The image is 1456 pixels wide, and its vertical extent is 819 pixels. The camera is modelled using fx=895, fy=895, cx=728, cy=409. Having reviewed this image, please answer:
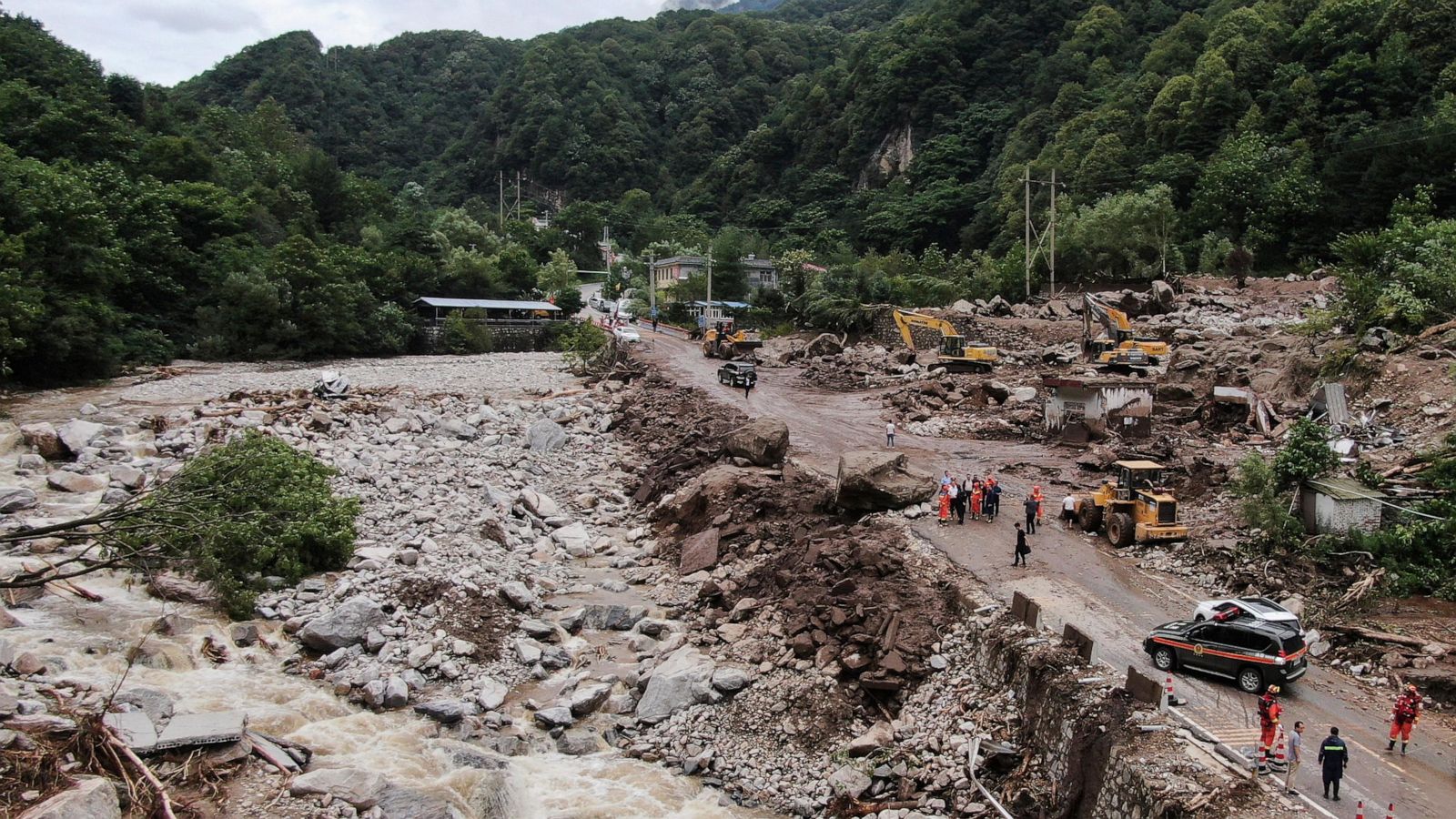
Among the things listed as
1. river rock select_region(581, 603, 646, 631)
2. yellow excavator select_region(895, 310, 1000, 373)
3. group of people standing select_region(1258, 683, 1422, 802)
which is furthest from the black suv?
yellow excavator select_region(895, 310, 1000, 373)

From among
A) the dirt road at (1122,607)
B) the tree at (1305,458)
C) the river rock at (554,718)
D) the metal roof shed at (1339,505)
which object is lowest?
the river rock at (554,718)

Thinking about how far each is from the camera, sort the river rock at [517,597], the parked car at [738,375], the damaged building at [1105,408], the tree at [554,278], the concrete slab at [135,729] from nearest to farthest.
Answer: the concrete slab at [135,729]
the river rock at [517,597]
the damaged building at [1105,408]
the parked car at [738,375]
the tree at [554,278]

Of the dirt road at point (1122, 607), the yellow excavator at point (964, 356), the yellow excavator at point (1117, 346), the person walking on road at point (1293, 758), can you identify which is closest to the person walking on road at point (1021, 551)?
the dirt road at point (1122, 607)

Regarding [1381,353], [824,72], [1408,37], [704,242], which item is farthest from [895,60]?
[1381,353]

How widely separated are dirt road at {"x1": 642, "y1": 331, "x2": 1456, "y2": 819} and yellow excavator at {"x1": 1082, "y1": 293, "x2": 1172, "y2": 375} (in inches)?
303

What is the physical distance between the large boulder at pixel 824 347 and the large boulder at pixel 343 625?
1227 inches

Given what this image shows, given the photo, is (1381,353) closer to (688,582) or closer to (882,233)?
(688,582)

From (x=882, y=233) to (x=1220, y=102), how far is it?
31.1 meters

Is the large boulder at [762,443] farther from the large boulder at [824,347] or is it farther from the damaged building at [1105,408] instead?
the large boulder at [824,347]

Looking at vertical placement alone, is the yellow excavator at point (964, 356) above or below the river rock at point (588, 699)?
above

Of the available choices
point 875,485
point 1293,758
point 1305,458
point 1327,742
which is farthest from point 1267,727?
point 875,485

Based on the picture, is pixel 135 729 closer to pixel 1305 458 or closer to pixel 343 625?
pixel 343 625

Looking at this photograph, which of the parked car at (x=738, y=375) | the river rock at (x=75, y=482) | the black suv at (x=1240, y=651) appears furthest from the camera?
the parked car at (x=738, y=375)

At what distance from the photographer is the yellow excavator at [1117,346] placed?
102 feet
